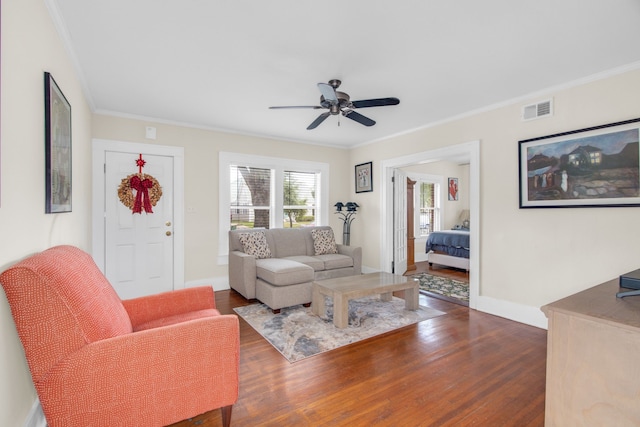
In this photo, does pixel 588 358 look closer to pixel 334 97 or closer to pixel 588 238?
pixel 588 238

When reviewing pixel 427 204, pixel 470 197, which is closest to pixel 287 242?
pixel 470 197

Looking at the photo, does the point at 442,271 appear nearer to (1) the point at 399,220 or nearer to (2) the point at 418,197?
(1) the point at 399,220

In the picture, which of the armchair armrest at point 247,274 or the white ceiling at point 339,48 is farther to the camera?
the armchair armrest at point 247,274

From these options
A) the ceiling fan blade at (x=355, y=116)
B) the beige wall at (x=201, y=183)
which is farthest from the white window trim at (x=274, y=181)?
the ceiling fan blade at (x=355, y=116)

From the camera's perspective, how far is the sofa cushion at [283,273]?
348 cm

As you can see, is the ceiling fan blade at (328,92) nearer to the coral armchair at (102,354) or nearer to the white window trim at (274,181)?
the coral armchair at (102,354)

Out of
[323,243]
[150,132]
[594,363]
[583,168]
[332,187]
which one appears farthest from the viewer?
[332,187]

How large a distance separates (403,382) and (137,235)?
11.9 ft

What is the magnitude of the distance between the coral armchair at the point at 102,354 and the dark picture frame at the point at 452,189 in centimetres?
708

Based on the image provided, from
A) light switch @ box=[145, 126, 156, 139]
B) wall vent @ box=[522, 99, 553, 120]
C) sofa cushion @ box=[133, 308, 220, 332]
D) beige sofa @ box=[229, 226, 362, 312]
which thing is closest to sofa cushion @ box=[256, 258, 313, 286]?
beige sofa @ box=[229, 226, 362, 312]

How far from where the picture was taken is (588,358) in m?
1.26

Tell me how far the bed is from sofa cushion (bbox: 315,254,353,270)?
2456 mm

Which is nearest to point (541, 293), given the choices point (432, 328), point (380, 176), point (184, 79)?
point (432, 328)

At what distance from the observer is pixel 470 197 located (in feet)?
13.2
